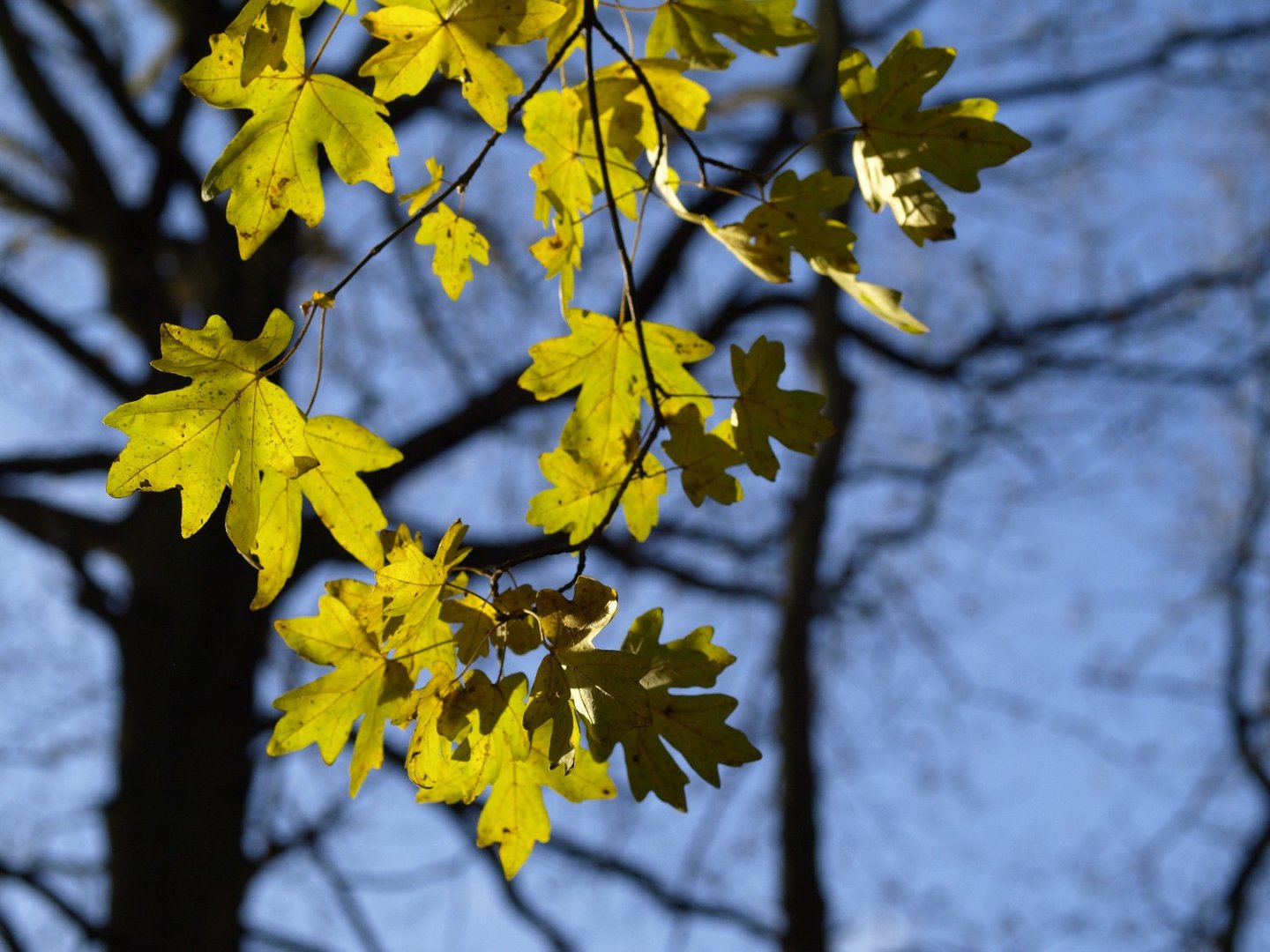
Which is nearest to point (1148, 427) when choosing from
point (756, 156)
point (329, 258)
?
point (756, 156)

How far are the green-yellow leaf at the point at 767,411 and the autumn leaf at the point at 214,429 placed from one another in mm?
353

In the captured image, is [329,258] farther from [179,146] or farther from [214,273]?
[179,146]

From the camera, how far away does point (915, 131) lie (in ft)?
2.71

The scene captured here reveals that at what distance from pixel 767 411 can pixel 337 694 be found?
433 mm

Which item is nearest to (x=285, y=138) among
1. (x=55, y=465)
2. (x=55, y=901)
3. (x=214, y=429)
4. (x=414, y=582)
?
(x=214, y=429)

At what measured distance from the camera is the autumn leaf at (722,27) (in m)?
0.85

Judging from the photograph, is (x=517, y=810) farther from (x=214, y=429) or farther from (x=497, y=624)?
(x=214, y=429)

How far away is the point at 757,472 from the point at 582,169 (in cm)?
32

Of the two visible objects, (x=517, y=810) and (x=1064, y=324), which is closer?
(x=517, y=810)

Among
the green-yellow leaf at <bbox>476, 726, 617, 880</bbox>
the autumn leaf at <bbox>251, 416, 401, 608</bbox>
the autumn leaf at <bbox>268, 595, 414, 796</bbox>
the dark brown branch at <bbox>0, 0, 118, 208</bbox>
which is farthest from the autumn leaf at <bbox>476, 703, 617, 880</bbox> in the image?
the dark brown branch at <bbox>0, 0, 118, 208</bbox>

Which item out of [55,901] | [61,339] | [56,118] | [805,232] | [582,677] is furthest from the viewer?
[56,118]

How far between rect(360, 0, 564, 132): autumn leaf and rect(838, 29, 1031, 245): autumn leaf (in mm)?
254

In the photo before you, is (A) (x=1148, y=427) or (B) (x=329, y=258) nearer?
(B) (x=329, y=258)

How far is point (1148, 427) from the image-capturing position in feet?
13.6
